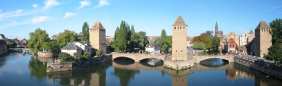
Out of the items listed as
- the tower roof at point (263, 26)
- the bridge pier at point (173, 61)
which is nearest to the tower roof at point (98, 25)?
the bridge pier at point (173, 61)

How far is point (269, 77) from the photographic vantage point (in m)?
36.6

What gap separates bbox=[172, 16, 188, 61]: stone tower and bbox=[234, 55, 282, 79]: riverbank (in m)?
9.44

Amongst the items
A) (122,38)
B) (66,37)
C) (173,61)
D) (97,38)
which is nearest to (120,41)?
(122,38)

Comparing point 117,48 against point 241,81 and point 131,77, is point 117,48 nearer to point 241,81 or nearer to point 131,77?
point 131,77

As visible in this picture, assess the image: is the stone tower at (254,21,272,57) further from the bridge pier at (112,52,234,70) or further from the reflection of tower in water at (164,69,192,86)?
the reflection of tower in water at (164,69,192,86)

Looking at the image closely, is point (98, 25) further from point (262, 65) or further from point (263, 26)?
point (262, 65)

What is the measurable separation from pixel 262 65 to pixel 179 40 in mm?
12199

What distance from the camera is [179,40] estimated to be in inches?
1903

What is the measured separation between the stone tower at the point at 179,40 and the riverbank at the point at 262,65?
372 inches

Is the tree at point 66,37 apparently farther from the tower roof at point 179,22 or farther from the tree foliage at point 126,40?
the tower roof at point 179,22

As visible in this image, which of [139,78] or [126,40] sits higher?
[126,40]

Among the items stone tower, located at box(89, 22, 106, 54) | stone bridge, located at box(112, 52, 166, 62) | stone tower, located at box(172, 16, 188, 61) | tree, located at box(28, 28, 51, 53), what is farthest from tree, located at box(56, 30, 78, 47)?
stone tower, located at box(172, 16, 188, 61)

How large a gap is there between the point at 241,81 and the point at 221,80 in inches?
85.6

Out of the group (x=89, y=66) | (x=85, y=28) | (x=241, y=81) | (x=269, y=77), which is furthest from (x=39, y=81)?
(x=85, y=28)
